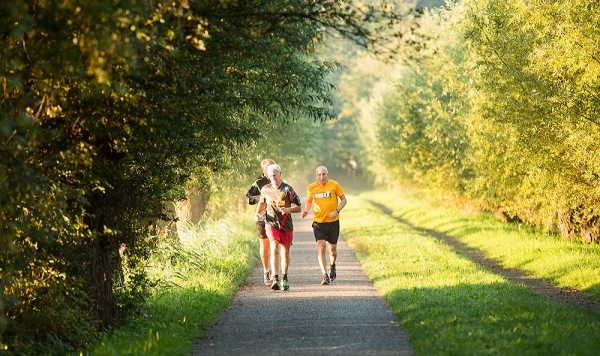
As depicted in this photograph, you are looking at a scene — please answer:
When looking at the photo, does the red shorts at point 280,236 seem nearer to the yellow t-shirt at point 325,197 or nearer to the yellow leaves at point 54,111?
the yellow t-shirt at point 325,197

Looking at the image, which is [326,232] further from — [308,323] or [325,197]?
[308,323]

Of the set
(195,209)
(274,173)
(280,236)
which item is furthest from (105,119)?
(195,209)

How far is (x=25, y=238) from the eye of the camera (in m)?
8.23

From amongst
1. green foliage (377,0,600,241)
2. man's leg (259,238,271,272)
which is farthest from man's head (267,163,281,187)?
green foliage (377,0,600,241)

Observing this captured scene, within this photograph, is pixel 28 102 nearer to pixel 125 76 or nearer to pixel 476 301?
pixel 125 76

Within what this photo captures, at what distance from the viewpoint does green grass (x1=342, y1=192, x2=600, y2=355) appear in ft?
28.0

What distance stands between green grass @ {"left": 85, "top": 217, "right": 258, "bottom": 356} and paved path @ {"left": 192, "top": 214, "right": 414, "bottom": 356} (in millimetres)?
251

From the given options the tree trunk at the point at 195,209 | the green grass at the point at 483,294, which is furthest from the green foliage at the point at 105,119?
the tree trunk at the point at 195,209

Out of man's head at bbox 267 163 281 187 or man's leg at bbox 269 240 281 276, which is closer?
man's head at bbox 267 163 281 187

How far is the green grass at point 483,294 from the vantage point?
28.0ft

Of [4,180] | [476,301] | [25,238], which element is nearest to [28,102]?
[4,180]

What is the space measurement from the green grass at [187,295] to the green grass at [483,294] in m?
2.76

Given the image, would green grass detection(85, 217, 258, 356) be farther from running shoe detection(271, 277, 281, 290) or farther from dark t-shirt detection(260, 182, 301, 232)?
dark t-shirt detection(260, 182, 301, 232)

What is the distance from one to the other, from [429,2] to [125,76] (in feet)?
109
